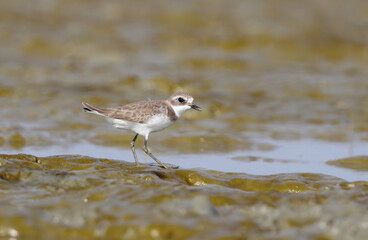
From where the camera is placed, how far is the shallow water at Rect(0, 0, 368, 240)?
7.82 metres

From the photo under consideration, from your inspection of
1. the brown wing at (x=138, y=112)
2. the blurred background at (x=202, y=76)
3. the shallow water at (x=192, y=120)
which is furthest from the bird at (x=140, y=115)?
the blurred background at (x=202, y=76)

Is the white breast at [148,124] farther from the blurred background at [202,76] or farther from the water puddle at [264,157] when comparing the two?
the blurred background at [202,76]

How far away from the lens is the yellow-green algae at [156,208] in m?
7.41

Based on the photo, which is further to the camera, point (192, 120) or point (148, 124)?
point (192, 120)

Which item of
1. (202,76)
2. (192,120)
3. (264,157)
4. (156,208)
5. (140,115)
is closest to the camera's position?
(156,208)

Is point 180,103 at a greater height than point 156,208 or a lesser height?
greater

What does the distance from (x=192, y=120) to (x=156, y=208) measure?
29.8 ft

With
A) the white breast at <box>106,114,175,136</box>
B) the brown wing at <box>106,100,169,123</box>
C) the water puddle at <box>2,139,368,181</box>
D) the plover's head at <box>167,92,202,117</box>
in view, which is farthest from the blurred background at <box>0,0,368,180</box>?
the brown wing at <box>106,100,169,123</box>

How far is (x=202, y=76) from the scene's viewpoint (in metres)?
21.8

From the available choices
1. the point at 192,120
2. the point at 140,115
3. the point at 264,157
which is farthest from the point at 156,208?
the point at 192,120

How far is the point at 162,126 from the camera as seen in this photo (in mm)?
11461

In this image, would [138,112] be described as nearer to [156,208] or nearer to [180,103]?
[180,103]

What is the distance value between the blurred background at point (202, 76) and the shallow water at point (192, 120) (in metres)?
0.07

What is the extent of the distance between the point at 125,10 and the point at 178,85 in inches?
363
